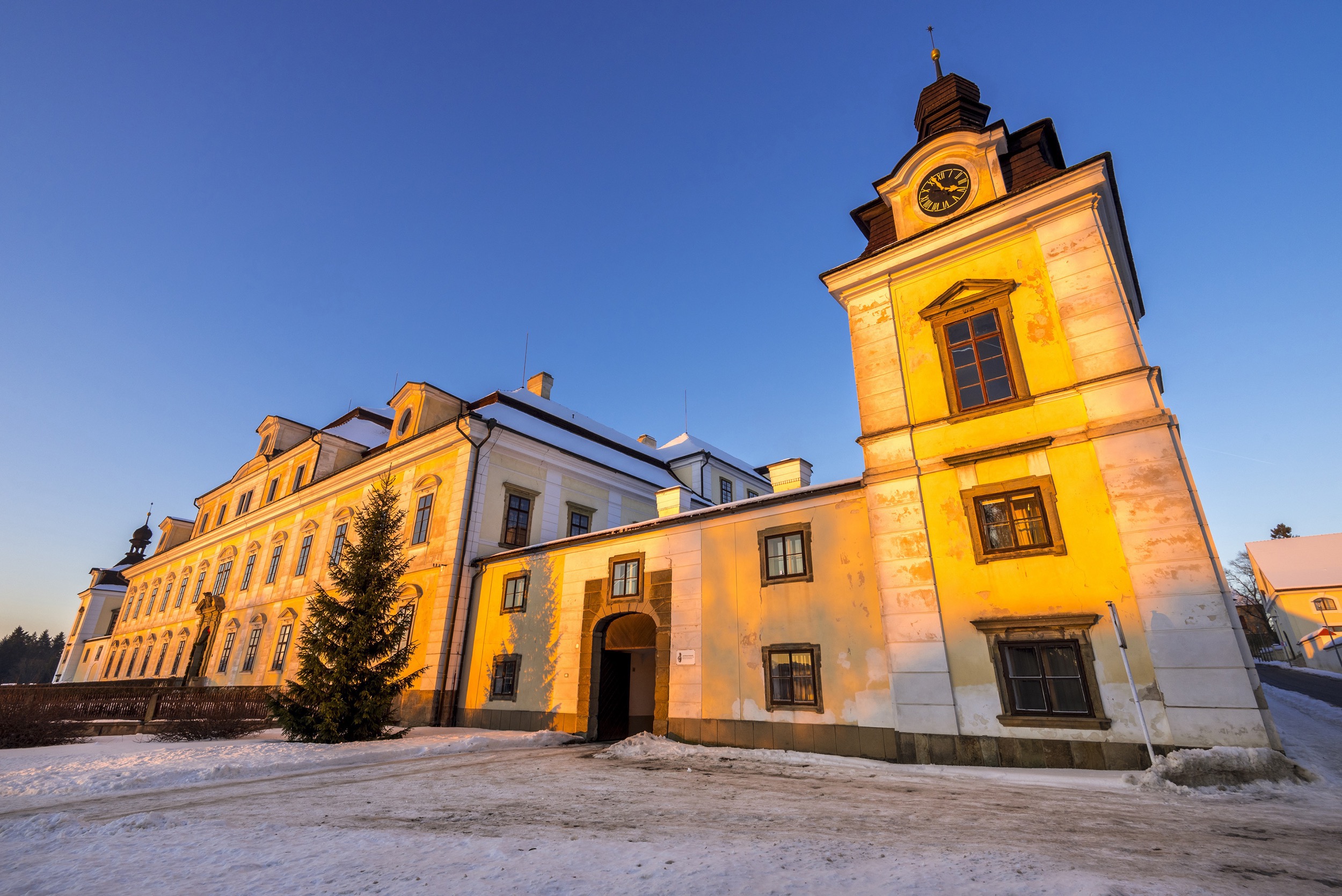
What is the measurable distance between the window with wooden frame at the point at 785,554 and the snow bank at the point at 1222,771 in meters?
6.46

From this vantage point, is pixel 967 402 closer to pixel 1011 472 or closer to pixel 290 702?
pixel 1011 472

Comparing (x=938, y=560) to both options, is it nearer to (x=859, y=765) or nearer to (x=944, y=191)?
(x=859, y=765)

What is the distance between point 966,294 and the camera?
12.9 meters

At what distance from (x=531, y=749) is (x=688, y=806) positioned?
27.2ft

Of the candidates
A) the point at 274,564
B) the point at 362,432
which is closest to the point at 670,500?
the point at 362,432

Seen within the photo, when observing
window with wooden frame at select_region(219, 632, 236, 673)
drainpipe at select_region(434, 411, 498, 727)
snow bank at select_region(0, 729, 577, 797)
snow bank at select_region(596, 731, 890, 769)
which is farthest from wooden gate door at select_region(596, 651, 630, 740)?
window with wooden frame at select_region(219, 632, 236, 673)

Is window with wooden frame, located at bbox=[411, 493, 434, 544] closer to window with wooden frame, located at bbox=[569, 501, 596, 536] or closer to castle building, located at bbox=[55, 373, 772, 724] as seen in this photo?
castle building, located at bbox=[55, 373, 772, 724]

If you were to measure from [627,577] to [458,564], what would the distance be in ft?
23.4

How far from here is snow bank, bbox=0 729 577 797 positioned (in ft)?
29.0

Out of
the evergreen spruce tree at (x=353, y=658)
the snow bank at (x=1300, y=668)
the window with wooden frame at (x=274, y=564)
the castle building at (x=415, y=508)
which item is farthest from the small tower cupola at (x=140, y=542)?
the snow bank at (x=1300, y=668)

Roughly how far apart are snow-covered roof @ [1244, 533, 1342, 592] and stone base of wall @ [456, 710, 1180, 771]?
5348cm

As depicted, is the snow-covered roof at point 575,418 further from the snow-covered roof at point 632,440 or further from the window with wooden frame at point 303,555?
the window with wooden frame at point 303,555

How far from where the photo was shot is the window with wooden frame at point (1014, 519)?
34.5 ft

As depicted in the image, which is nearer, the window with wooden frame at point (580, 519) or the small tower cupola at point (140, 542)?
the window with wooden frame at point (580, 519)
